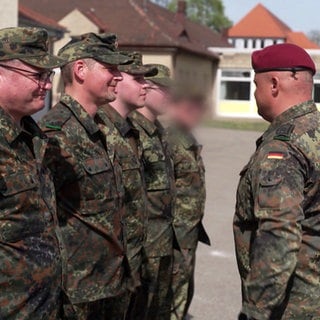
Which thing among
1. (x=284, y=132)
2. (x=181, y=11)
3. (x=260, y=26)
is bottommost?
(x=260, y=26)

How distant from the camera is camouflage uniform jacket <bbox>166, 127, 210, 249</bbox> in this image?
5.05 metres

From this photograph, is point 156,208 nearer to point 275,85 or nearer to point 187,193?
point 187,193

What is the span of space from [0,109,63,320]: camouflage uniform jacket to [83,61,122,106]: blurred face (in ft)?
2.68

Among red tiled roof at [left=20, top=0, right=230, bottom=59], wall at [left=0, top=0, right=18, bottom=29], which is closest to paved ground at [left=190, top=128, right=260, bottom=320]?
wall at [left=0, top=0, right=18, bottom=29]

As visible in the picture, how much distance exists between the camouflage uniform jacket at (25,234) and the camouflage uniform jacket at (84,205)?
1.61 ft

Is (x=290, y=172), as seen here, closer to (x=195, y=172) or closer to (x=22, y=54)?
(x=22, y=54)

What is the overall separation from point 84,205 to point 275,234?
1.15 m

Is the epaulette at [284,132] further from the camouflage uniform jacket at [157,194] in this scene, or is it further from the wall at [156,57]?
the wall at [156,57]

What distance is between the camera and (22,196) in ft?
8.71

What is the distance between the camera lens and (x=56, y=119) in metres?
3.46

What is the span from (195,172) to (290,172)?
8.48 feet

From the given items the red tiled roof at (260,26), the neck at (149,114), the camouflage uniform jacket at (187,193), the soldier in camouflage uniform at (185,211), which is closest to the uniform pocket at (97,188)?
the neck at (149,114)

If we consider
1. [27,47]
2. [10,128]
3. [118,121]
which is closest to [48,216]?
[10,128]

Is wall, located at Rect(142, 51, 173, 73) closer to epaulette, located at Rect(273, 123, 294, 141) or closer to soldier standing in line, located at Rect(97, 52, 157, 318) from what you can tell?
soldier standing in line, located at Rect(97, 52, 157, 318)
